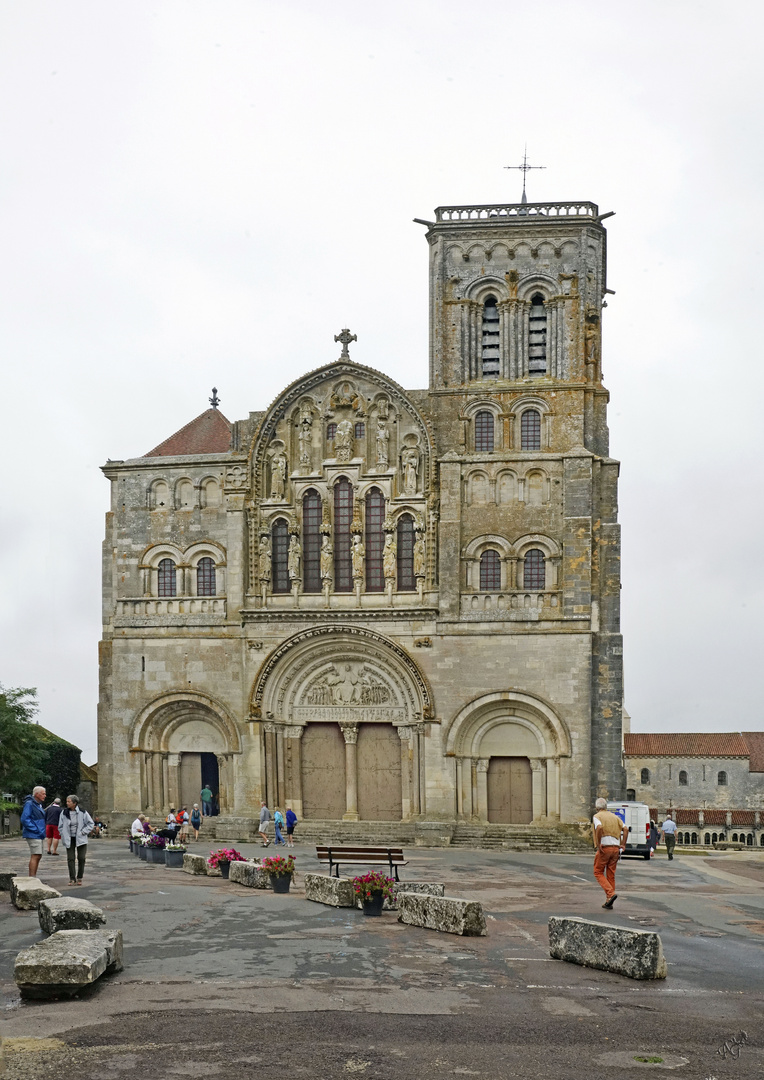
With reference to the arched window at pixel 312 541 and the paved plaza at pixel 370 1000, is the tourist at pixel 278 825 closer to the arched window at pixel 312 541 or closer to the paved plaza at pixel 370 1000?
the arched window at pixel 312 541

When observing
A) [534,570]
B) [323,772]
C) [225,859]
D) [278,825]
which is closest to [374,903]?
[225,859]

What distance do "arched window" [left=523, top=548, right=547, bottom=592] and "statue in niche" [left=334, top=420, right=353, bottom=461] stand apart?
23.6 feet

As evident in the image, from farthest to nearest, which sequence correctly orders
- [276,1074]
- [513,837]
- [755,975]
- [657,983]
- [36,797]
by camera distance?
[513,837], [36,797], [755,975], [657,983], [276,1074]

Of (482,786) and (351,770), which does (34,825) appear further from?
(482,786)

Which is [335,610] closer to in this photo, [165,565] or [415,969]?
[165,565]

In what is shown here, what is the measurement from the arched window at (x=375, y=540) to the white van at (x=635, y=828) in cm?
1081

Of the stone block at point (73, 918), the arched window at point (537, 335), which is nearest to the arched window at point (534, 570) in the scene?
the arched window at point (537, 335)

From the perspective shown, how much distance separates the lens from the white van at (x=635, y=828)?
37812 mm

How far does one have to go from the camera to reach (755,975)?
46.9 ft

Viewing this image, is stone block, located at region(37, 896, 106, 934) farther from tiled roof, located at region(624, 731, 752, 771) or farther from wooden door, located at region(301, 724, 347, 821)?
tiled roof, located at region(624, 731, 752, 771)

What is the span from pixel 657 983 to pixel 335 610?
2873cm

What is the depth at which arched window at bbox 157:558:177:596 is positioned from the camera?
43438 millimetres

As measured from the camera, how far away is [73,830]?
21891 millimetres

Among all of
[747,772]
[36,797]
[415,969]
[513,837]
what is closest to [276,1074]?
[415,969]
